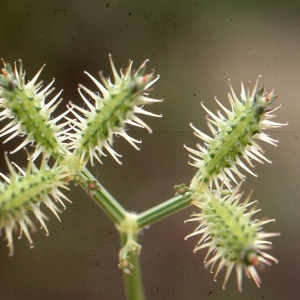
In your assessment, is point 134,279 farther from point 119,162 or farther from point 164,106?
point 164,106

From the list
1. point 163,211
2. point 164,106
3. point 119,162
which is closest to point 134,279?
point 163,211

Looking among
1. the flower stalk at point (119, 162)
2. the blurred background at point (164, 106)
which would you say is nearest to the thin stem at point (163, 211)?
the flower stalk at point (119, 162)

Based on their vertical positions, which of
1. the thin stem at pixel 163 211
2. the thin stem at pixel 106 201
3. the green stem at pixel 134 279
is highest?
the thin stem at pixel 106 201

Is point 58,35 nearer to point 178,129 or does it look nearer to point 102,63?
point 102,63

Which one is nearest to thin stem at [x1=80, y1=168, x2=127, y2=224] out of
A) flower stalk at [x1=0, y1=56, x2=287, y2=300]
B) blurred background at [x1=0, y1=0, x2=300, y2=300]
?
flower stalk at [x1=0, y1=56, x2=287, y2=300]

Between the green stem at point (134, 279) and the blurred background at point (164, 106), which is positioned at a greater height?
the blurred background at point (164, 106)

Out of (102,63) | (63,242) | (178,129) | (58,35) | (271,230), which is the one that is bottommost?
(271,230)

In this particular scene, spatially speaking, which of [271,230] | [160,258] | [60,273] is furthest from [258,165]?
[60,273]

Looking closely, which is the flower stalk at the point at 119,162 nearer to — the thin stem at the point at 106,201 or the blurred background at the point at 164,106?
the thin stem at the point at 106,201
